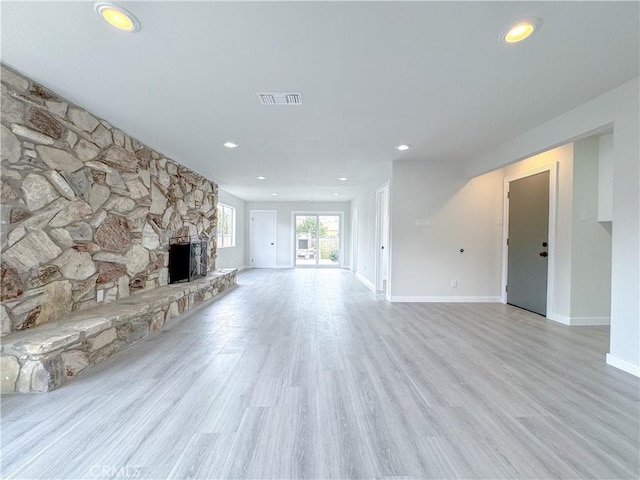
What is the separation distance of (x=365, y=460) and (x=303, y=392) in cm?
68

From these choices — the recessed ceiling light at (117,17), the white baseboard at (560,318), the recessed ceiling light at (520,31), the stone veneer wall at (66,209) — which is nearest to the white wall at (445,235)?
the white baseboard at (560,318)

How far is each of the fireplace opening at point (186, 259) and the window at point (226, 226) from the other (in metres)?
2.21

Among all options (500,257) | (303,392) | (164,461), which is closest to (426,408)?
(303,392)

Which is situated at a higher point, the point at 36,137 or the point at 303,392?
the point at 36,137

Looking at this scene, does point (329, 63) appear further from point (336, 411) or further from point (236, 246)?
point (236, 246)

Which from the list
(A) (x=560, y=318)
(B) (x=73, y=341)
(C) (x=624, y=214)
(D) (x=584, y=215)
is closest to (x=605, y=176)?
(D) (x=584, y=215)

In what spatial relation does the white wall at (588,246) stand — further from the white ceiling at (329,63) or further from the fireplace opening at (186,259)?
the fireplace opening at (186,259)

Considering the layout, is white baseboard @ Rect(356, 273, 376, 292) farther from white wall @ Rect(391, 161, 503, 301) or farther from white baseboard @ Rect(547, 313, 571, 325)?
white baseboard @ Rect(547, 313, 571, 325)

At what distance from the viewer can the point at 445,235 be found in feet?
16.0

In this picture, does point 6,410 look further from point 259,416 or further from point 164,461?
point 259,416

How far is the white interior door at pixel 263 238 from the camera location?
998cm

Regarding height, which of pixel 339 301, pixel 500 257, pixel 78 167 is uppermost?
pixel 78 167

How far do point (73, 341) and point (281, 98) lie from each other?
8.28ft

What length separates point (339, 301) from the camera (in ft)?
16.3
